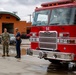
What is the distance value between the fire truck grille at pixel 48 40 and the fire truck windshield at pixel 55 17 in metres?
0.46

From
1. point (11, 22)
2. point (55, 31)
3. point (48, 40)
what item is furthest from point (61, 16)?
point (11, 22)

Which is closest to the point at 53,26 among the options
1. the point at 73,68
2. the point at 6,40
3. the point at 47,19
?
the point at 47,19

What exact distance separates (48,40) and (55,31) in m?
0.57

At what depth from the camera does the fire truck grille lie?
1227cm

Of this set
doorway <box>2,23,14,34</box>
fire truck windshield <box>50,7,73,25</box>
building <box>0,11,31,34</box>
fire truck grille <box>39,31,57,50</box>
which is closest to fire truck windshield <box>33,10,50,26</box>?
fire truck windshield <box>50,7,73,25</box>

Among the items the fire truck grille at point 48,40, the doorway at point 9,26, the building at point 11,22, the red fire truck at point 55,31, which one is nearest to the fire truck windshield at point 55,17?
the red fire truck at point 55,31

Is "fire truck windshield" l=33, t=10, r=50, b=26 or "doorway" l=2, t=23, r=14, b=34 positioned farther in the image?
"doorway" l=2, t=23, r=14, b=34

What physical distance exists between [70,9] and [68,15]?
258 mm

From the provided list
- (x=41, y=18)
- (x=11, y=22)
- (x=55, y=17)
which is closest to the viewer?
(x=55, y=17)

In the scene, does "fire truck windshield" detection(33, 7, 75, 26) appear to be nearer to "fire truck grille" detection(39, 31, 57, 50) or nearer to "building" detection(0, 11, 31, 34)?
"fire truck grille" detection(39, 31, 57, 50)

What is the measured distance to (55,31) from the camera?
1221 centimetres

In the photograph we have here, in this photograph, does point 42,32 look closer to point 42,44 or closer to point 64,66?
point 42,44

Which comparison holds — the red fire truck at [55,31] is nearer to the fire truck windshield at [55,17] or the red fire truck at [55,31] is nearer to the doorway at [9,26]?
the fire truck windshield at [55,17]

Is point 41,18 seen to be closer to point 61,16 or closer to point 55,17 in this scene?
point 55,17
